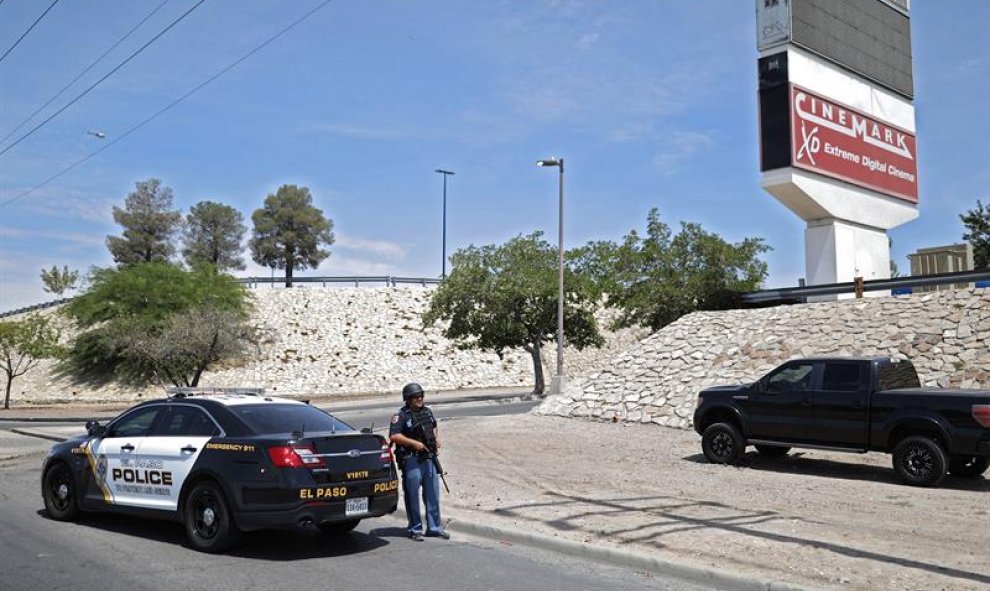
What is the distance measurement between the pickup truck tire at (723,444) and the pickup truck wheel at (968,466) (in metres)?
3.19

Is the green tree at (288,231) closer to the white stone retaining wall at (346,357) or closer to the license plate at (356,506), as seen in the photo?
the white stone retaining wall at (346,357)

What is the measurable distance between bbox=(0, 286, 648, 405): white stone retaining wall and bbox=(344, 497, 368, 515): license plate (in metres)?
37.3

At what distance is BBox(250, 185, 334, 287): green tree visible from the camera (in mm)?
80125

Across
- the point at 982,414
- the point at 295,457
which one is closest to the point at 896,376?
the point at 982,414

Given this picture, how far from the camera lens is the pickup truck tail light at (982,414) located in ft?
39.5

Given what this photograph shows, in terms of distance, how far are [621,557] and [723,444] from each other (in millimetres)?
7184

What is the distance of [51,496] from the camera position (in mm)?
10500

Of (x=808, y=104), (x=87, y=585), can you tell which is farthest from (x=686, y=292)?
(x=87, y=585)

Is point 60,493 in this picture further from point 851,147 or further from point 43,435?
point 851,147

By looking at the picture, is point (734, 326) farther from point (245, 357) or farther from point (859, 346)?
point (245, 357)

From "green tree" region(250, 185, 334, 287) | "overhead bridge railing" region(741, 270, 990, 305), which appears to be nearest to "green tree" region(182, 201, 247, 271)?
"green tree" region(250, 185, 334, 287)

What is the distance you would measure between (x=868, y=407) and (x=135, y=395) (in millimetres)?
41393

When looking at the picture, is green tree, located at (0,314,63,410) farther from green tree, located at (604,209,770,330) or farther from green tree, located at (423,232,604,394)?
green tree, located at (604,209,770,330)

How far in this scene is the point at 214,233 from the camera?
8131 centimetres
